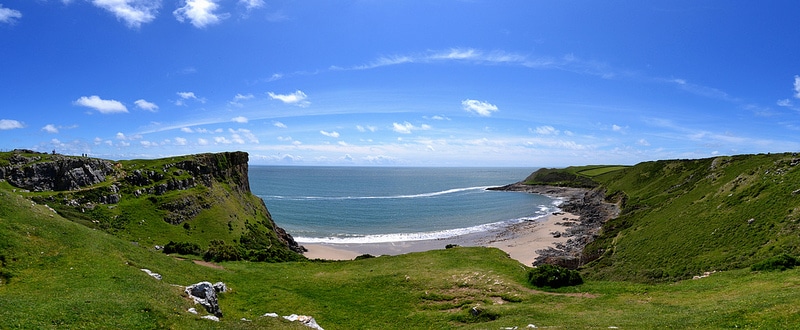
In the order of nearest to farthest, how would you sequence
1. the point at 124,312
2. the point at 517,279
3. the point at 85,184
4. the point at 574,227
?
1. the point at 124,312
2. the point at 517,279
3. the point at 85,184
4. the point at 574,227

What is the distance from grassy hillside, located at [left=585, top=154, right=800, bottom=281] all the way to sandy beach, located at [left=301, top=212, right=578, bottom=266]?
14.6m

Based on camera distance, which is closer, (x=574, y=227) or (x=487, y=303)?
(x=487, y=303)

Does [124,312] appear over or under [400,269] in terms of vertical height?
over

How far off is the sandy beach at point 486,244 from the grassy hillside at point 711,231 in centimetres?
1460

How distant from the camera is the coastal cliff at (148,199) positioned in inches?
2309

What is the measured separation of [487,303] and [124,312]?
78.8 ft

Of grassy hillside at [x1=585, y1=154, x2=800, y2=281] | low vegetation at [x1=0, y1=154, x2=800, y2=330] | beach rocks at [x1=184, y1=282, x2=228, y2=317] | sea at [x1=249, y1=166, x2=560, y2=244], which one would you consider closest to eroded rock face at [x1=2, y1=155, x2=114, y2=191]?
low vegetation at [x1=0, y1=154, x2=800, y2=330]

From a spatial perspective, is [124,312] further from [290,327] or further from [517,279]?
[517,279]

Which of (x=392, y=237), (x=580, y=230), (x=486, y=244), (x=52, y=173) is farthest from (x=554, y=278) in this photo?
(x=52, y=173)

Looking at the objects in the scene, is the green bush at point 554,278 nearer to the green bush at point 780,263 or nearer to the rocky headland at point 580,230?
the green bush at point 780,263

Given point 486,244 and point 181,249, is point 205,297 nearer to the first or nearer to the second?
point 181,249

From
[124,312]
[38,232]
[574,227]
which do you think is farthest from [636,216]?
[38,232]

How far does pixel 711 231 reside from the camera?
4753cm

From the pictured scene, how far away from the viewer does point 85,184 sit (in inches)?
2675
